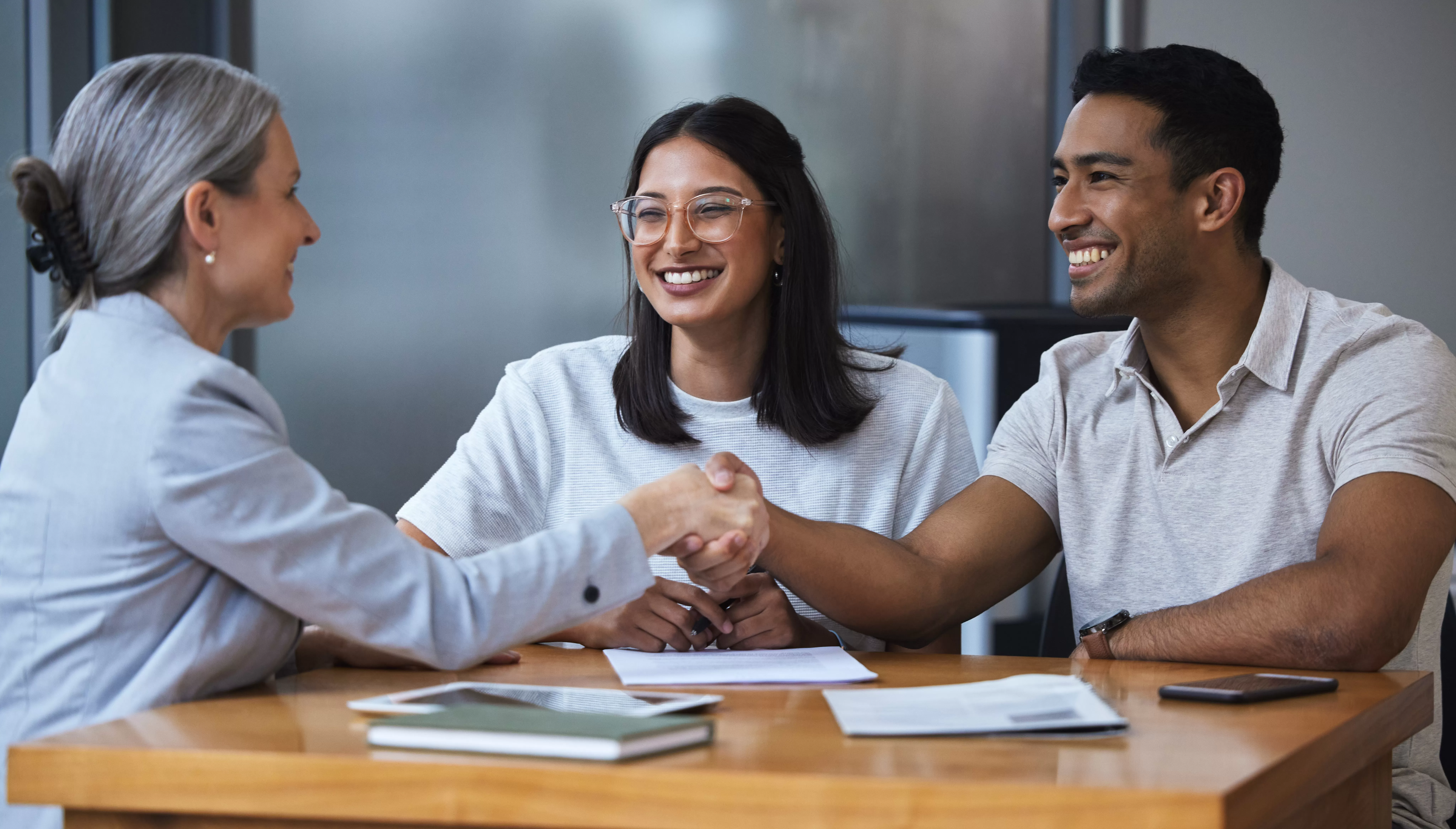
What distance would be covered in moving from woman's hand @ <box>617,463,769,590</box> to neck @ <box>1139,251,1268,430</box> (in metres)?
0.64

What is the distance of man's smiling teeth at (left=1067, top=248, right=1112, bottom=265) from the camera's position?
1913 millimetres

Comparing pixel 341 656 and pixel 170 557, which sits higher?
pixel 170 557

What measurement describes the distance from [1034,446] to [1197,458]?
0.79 ft

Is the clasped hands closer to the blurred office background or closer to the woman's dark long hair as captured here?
the woman's dark long hair

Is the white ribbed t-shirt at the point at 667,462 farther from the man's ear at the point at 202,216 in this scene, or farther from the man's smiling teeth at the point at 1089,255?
the man's ear at the point at 202,216

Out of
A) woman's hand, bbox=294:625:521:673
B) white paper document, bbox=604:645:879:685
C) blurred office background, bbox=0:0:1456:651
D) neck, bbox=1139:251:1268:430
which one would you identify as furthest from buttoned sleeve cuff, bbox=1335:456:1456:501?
blurred office background, bbox=0:0:1456:651

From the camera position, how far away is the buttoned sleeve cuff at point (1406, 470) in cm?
154

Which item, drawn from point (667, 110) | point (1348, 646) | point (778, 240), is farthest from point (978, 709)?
point (667, 110)

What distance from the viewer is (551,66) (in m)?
3.75

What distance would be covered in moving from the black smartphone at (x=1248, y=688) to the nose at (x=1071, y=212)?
32.0 inches

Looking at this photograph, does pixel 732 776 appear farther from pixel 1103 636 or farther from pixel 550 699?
pixel 1103 636

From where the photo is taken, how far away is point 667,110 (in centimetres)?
372

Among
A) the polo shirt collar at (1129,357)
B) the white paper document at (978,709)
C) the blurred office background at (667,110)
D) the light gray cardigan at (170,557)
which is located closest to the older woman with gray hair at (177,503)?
the light gray cardigan at (170,557)

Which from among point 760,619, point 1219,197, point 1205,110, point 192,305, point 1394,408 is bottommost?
point 760,619
